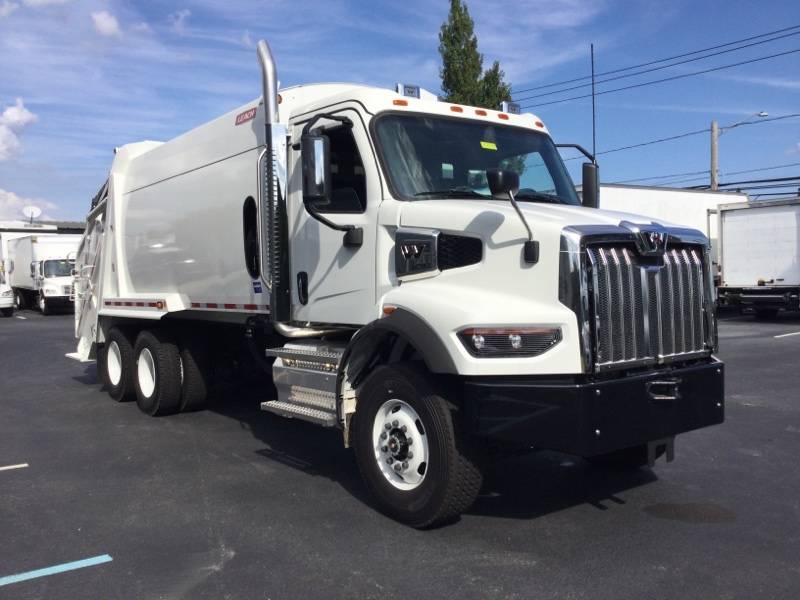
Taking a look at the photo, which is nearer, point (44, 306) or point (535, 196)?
point (535, 196)

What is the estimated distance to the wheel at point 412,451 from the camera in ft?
15.3

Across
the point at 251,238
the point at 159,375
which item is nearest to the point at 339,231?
the point at 251,238

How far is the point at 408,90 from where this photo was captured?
6070 millimetres

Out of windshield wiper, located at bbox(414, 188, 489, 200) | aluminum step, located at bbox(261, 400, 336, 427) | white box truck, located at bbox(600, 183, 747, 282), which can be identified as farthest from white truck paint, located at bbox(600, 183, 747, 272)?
aluminum step, located at bbox(261, 400, 336, 427)

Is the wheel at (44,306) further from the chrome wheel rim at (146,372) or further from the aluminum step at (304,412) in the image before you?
the aluminum step at (304,412)

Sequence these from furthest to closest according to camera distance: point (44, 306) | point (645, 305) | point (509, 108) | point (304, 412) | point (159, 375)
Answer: point (44, 306), point (159, 375), point (509, 108), point (304, 412), point (645, 305)

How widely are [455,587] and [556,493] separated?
183 centimetres

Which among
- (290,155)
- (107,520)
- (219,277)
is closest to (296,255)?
(290,155)

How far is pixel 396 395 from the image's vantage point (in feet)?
16.4

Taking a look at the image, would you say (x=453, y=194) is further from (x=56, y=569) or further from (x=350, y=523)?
(x=56, y=569)

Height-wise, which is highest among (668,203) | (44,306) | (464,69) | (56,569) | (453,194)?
(464,69)

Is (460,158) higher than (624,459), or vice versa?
(460,158)

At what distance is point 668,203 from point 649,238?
20.4 metres

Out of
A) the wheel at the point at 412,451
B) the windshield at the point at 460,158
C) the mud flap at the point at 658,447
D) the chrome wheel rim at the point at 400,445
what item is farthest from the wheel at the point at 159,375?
the mud flap at the point at 658,447
